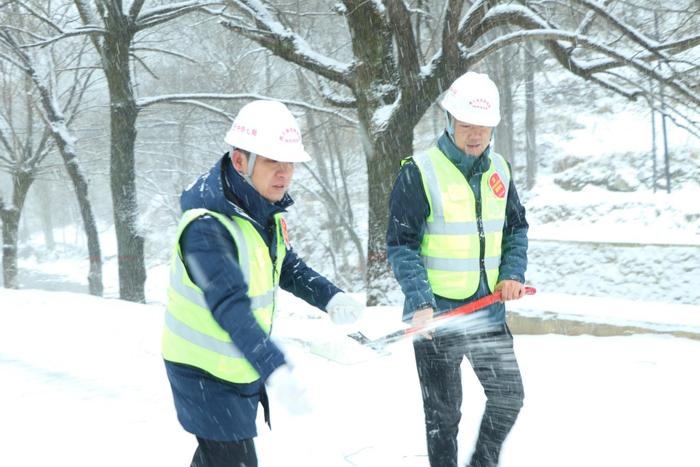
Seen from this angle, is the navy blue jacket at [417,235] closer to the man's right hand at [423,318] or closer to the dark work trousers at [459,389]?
the man's right hand at [423,318]

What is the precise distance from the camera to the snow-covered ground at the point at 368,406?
144 inches

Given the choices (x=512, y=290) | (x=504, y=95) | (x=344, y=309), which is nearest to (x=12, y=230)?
(x=504, y=95)

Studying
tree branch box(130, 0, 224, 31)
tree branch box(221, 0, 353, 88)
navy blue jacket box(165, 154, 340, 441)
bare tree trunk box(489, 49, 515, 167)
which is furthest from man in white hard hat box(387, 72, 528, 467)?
bare tree trunk box(489, 49, 515, 167)

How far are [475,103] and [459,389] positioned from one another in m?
1.25

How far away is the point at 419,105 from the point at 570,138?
19543mm

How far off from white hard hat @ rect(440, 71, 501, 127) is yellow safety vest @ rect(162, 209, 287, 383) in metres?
1.08

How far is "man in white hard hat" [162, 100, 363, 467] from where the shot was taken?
2.06 metres

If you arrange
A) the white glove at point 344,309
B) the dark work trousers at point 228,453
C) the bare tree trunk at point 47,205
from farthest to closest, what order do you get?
the bare tree trunk at point 47,205 → the white glove at point 344,309 → the dark work trousers at point 228,453

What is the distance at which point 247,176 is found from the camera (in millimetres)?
2211

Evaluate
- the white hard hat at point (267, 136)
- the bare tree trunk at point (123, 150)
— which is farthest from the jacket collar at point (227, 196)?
the bare tree trunk at point (123, 150)

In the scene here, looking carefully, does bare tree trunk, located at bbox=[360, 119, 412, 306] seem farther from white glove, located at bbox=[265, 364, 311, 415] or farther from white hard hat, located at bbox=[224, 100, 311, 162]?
white glove, located at bbox=[265, 364, 311, 415]

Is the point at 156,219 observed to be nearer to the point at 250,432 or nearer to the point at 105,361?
the point at 105,361

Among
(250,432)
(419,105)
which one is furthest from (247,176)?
(419,105)

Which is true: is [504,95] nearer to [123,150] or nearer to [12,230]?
[123,150]
